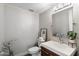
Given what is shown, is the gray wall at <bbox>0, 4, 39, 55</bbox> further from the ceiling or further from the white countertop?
the white countertop

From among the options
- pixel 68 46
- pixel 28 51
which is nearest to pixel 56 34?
pixel 68 46

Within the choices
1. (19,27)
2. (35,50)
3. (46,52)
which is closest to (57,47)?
(46,52)

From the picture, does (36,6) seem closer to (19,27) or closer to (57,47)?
(19,27)

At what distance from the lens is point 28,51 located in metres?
0.92

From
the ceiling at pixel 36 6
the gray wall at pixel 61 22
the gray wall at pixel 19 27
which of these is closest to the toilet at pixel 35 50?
the gray wall at pixel 19 27

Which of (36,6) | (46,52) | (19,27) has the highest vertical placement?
(36,6)

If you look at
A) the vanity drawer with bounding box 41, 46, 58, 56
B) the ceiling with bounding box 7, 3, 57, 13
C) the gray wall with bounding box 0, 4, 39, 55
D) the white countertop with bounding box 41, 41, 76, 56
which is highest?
the ceiling with bounding box 7, 3, 57, 13

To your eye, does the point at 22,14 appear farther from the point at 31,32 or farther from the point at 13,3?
the point at 31,32

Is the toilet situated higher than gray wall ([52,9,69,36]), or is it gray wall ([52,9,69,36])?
gray wall ([52,9,69,36])

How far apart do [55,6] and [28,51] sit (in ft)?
2.46

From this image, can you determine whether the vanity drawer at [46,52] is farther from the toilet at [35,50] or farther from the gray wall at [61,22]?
the gray wall at [61,22]

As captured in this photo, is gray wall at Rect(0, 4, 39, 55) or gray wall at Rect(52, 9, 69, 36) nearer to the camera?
gray wall at Rect(0, 4, 39, 55)

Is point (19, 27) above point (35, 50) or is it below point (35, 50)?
above

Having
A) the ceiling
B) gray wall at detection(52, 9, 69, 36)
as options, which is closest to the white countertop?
gray wall at detection(52, 9, 69, 36)
